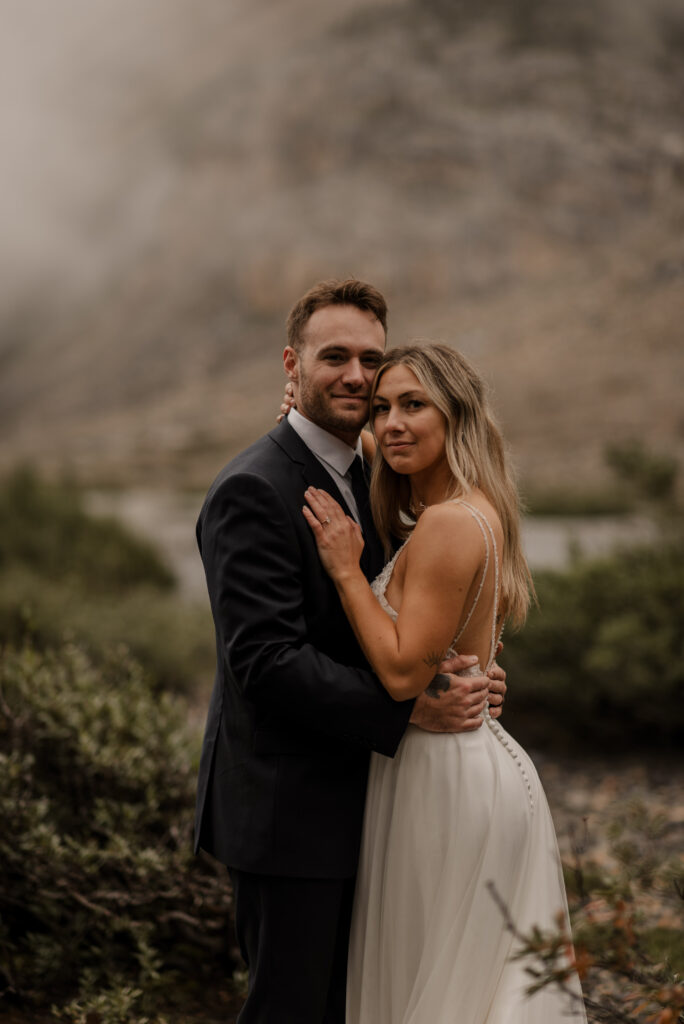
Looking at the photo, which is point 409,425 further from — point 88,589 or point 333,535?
point 88,589

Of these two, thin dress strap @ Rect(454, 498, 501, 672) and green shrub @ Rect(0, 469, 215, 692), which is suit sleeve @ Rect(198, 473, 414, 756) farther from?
green shrub @ Rect(0, 469, 215, 692)

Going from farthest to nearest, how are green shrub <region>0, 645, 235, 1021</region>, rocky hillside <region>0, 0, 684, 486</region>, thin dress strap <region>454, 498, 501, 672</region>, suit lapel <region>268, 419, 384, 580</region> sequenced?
rocky hillside <region>0, 0, 684, 486</region>, green shrub <region>0, 645, 235, 1021</region>, suit lapel <region>268, 419, 384, 580</region>, thin dress strap <region>454, 498, 501, 672</region>

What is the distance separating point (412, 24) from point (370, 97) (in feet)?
39.1

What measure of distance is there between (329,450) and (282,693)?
2.41 feet

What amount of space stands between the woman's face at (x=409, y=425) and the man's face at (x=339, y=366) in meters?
0.10

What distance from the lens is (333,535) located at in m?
2.59

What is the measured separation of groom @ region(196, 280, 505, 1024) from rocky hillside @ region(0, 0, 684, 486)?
53755mm

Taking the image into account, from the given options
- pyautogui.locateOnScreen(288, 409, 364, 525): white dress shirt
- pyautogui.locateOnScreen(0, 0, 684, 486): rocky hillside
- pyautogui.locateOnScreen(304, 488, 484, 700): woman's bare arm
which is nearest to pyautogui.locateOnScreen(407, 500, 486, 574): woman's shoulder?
pyautogui.locateOnScreen(304, 488, 484, 700): woman's bare arm

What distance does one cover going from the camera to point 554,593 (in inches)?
305

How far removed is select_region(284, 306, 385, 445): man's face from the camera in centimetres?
274

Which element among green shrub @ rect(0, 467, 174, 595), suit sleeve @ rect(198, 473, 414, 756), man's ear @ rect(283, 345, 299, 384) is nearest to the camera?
suit sleeve @ rect(198, 473, 414, 756)

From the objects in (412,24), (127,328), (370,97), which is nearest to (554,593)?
(127,328)

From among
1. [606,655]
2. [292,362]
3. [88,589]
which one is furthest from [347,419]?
[88,589]

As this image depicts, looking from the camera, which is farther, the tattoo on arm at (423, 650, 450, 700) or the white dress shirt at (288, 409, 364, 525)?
the white dress shirt at (288, 409, 364, 525)
